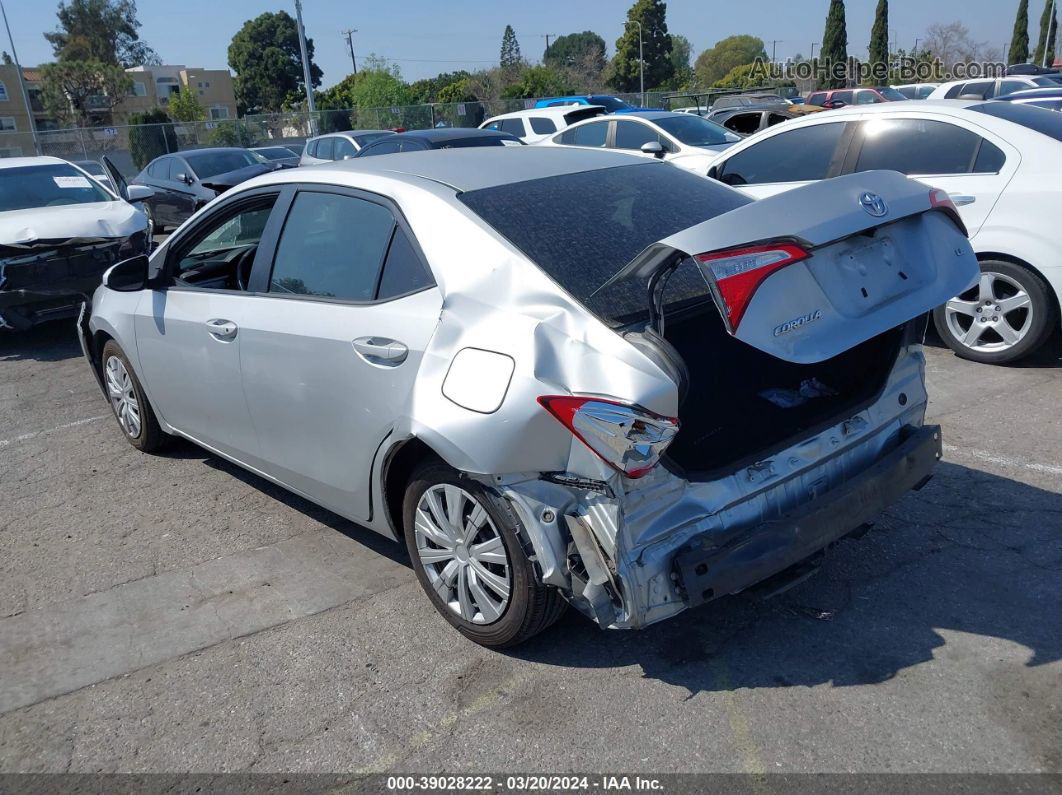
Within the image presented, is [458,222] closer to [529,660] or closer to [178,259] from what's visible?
[529,660]

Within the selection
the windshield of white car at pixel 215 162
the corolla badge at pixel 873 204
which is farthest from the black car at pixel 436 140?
the corolla badge at pixel 873 204

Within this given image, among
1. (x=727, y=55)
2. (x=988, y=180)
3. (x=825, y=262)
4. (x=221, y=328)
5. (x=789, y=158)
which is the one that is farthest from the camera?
(x=727, y=55)

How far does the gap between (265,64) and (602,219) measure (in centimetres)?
8917

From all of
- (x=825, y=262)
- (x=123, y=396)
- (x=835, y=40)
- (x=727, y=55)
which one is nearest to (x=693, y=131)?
(x=123, y=396)

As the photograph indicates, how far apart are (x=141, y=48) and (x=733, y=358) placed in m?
90.5

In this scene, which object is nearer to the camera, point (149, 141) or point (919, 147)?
point (919, 147)

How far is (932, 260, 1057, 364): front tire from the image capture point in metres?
5.79

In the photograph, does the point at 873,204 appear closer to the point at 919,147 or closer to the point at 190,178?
the point at 919,147

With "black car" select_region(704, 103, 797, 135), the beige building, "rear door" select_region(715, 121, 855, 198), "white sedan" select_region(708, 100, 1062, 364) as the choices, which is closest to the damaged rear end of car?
"white sedan" select_region(708, 100, 1062, 364)

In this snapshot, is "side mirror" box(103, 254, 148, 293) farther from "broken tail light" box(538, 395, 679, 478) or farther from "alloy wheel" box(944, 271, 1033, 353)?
"alloy wheel" box(944, 271, 1033, 353)

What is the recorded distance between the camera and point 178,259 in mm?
4641

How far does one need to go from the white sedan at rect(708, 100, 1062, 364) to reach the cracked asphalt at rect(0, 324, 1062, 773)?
1639 millimetres

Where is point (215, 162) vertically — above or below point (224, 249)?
below

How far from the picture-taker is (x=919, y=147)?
6367 millimetres
